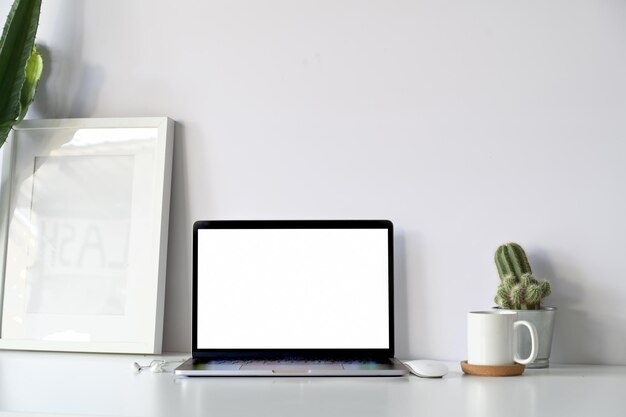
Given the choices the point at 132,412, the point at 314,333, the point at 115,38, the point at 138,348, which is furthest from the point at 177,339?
the point at 115,38

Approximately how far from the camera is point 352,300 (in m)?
1.20

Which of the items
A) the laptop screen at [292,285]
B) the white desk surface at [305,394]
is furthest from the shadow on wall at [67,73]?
the white desk surface at [305,394]

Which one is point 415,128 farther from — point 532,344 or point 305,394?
point 305,394

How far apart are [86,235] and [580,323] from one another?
3.06ft

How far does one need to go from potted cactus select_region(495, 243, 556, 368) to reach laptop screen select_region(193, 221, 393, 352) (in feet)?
0.64

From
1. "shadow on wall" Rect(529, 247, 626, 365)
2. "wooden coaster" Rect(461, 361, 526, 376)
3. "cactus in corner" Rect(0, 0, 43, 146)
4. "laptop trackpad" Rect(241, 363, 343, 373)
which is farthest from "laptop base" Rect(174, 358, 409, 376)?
"cactus in corner" Rect(0, 0, 43, 146)

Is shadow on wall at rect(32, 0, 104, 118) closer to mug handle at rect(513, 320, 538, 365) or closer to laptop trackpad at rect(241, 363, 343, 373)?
laptop trackpad at rect(241, 363, 343, 373)

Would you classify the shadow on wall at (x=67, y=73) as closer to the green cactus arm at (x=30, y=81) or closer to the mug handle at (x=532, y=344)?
the green cactus arm at (x=30, y=81)

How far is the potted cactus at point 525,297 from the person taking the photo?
3.70 feet

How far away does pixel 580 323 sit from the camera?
121 centimetres

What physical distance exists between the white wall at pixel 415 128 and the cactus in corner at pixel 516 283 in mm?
72

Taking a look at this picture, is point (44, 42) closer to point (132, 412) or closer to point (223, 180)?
point (223, 180)

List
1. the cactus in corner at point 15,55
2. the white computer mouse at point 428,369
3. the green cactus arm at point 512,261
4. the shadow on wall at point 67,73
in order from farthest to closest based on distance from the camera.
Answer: the shadow on wall at point 67,73 < the cactus in corner at point 15,55 < the green cactus arm at point 512,261 < the white computer mouse at point 428,369

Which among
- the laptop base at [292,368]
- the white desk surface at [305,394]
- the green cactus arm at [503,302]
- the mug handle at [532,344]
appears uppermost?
the green cactus arm at [503,302]
